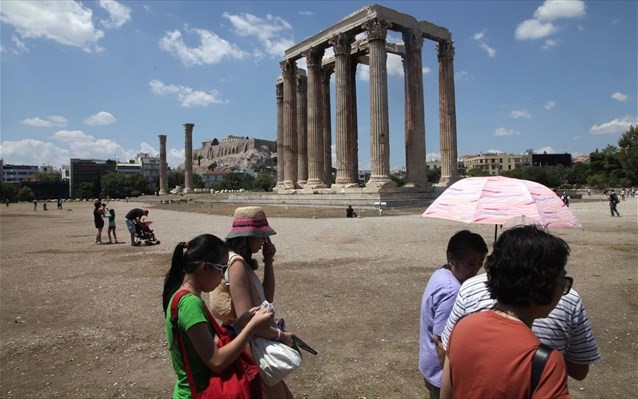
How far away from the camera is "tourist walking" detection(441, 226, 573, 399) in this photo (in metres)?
1.83

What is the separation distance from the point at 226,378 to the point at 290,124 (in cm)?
4701

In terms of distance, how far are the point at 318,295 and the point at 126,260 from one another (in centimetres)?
Result: 869

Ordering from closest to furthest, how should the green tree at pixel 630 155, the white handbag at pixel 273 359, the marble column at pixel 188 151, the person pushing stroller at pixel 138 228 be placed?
the white handbag at pixel 273 359 < the person pushing stroller at pixel 138 228 < the green tree at pixel 630 155 < the marble column at pixel 188 151

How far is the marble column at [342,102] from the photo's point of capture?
132ft

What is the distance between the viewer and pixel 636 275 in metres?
10.8

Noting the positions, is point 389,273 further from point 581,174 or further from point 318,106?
point 581,174

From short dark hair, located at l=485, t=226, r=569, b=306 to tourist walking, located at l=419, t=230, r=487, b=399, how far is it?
3.64ft

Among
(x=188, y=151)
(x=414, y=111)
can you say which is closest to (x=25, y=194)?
(x=188, y=151)

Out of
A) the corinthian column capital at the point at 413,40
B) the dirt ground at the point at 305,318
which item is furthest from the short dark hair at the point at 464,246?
the corinthian column capital at the point at 413,40

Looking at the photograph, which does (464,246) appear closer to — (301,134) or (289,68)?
(301,134)

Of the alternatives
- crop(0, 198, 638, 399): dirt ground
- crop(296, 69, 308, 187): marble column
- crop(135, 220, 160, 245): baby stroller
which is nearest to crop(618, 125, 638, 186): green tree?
crop(296, 69, 308, 187): marble column

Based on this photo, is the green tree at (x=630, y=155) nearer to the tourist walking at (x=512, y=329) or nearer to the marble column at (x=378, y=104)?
the marble column at (x=378, y=104)

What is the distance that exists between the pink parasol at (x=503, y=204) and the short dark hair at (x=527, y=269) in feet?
6.87

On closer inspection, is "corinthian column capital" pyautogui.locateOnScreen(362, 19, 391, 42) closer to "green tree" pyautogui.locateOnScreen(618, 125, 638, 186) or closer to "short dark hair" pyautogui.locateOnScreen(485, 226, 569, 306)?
"short dark hair" pyautogui.locateOnScreen(485, 226, 569, 306)
